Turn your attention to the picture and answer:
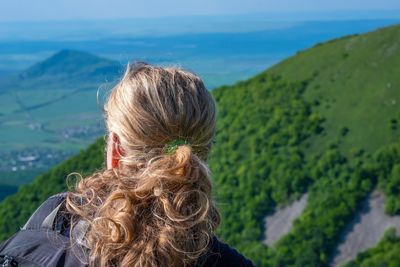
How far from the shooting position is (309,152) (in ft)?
117

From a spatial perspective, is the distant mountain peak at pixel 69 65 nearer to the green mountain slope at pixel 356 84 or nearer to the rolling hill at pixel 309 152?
the rolling hill at pixel 309 152

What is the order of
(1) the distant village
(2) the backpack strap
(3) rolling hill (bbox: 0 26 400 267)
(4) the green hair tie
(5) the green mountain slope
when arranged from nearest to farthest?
(2) the backpack strap, (4) the green hair tie, (3) rolling hill (bbox: 0 26 400 267), (5) the green mountain slope, (1) the distant village

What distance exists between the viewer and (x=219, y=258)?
3.38 metres

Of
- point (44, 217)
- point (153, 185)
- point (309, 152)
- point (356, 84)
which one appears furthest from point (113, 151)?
point (356, 84)

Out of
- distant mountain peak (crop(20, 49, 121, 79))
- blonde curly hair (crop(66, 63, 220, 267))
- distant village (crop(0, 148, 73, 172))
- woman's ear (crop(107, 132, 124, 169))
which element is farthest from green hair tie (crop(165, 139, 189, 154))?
distant mountain peak (crop(20, 49, 121, 79))

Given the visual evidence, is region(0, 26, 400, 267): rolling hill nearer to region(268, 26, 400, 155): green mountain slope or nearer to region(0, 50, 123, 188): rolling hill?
region(268, 26, 400, 155): green mountain slope

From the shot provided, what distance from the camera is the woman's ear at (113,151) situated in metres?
3.53

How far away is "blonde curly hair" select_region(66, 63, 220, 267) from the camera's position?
131 inches

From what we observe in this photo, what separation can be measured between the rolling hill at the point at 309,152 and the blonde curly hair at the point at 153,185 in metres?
23.4

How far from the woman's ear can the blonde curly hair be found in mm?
31

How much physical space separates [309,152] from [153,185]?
3262 cm

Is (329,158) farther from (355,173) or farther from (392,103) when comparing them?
(392,103)

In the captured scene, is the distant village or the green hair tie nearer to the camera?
the green hair tie

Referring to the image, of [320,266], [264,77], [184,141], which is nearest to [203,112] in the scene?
[184,141]
